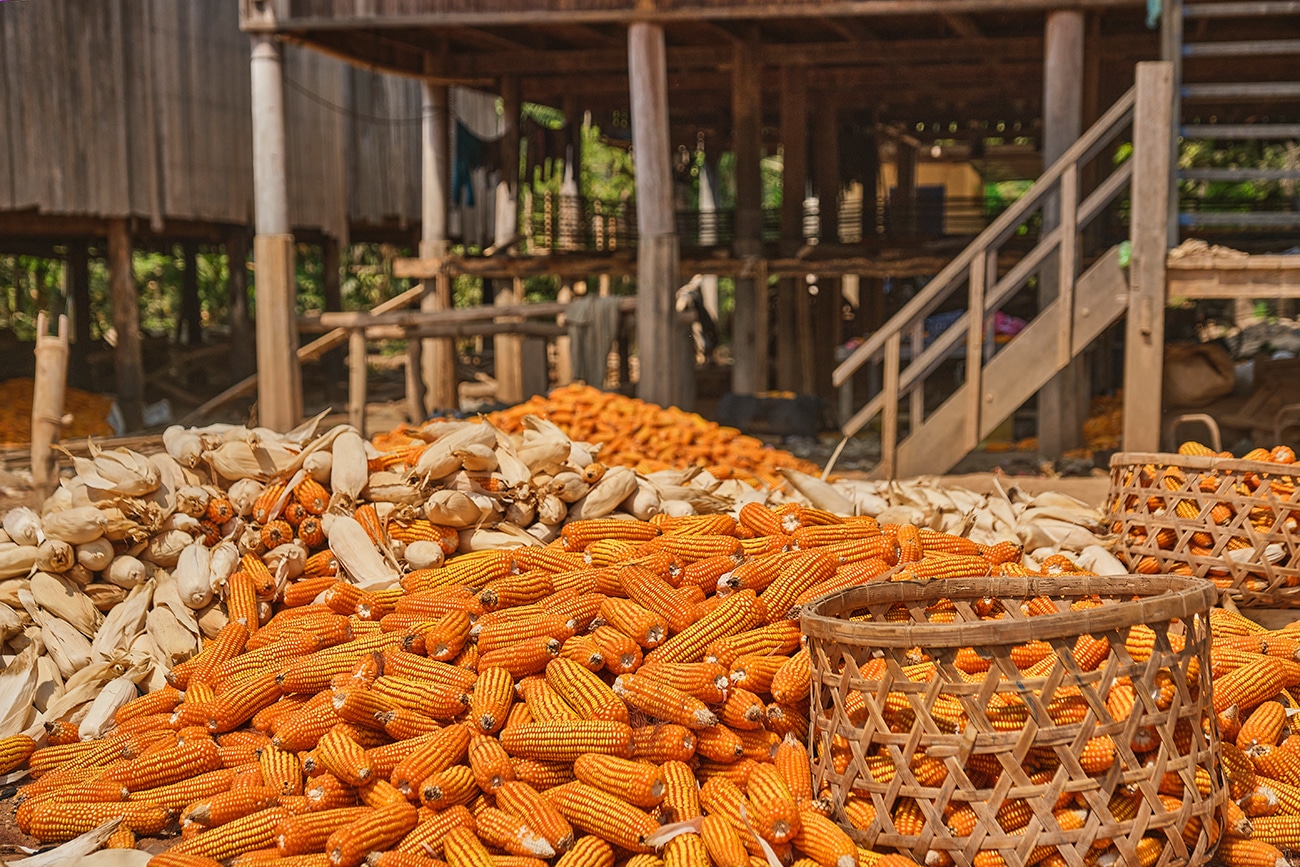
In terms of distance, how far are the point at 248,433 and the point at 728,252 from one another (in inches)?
395

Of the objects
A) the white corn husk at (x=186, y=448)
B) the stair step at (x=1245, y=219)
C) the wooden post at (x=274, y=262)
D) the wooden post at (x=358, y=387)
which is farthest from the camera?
the wooden post at (x=274, y=262)

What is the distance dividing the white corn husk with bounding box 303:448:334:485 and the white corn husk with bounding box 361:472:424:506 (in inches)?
7.7

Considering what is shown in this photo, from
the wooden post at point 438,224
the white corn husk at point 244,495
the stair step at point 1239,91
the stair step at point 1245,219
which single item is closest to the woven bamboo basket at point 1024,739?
the white corn husk at point 244,495

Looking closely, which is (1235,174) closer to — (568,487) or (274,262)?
(568,487)

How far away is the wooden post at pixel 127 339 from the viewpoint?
55.5ft

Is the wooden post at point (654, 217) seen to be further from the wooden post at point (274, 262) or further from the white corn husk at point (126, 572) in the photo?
the white corn husk at point (126, 572)

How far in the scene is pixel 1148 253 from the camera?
26.7 feet

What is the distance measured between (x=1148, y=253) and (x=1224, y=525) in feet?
12.6

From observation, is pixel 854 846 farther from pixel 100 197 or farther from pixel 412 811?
pixel 100 197

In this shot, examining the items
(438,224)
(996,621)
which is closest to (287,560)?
(996,621)

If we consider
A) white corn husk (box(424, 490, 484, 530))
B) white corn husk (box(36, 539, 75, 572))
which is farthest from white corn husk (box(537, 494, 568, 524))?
white corn husk (box(36, 539, 75, 572))

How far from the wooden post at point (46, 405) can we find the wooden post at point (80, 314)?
13.8 metres

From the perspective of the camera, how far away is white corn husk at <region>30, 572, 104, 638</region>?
5148 mm

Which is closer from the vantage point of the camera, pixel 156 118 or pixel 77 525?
pixel 77 525
